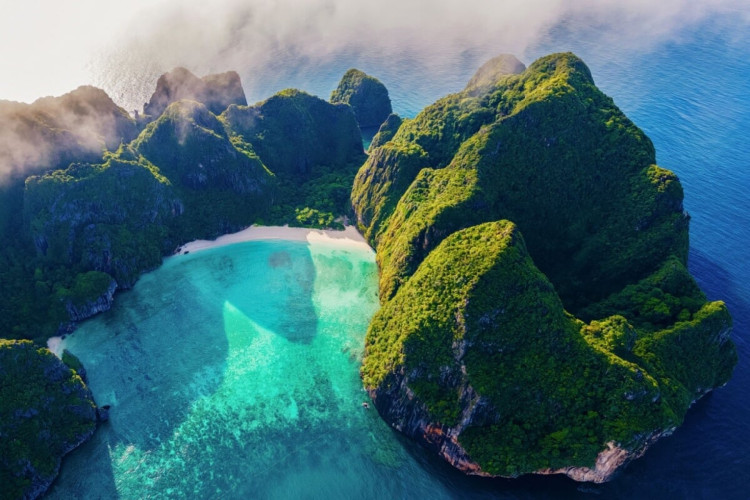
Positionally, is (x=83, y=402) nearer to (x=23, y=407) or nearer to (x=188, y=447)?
(x=23, y=407)

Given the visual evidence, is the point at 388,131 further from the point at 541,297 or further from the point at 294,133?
the point at 541,297

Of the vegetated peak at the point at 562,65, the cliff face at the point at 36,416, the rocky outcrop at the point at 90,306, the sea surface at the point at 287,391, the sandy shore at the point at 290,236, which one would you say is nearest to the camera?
the cliff face at the point at 36,416

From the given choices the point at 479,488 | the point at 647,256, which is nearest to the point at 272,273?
the point at 479,488

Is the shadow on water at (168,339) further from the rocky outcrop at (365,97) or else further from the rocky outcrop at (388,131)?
the rocky outcrop at (365,97)

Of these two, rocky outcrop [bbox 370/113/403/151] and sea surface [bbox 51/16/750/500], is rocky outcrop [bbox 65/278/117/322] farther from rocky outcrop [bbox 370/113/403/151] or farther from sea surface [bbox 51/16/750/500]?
rocky outcrop [bbox 370/113/403/151]

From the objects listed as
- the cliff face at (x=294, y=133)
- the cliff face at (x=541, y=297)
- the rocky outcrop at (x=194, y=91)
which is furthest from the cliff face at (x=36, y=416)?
the rocky outcrop at (x=194, y=91)

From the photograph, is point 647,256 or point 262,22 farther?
point 262,22
